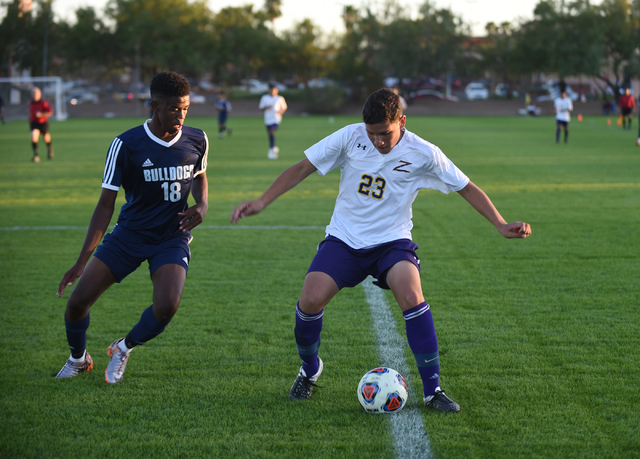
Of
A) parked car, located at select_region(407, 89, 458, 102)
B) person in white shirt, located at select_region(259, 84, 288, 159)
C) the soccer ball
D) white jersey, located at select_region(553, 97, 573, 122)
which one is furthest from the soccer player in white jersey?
parked car, located at select_region(407, 89, 458, 102)

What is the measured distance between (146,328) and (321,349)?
128 cm

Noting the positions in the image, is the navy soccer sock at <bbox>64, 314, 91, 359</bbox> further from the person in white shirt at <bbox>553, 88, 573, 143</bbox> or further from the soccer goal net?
the soccer goal net

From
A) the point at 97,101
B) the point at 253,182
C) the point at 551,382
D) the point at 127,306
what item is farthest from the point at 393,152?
the point at 97,101

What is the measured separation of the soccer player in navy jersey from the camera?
380 cm

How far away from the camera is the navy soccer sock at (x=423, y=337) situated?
3.46 meters

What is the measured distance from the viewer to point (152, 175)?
3916 mm

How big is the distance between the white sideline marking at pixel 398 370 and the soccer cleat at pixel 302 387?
0.54 metres

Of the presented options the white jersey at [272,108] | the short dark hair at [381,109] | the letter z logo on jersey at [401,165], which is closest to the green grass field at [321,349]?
the letter z logo on jersey at [401,165]

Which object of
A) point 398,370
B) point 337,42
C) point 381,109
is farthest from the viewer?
point 337,42

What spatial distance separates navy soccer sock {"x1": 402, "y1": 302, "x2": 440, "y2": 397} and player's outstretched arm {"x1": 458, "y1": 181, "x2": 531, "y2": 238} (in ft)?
2.14

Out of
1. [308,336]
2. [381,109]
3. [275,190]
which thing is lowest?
[308,336]

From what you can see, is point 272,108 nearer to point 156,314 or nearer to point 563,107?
point 563,107

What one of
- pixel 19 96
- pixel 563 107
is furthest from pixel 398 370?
pixel 19 96

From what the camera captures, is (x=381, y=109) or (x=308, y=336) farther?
(x=308, y=336)
